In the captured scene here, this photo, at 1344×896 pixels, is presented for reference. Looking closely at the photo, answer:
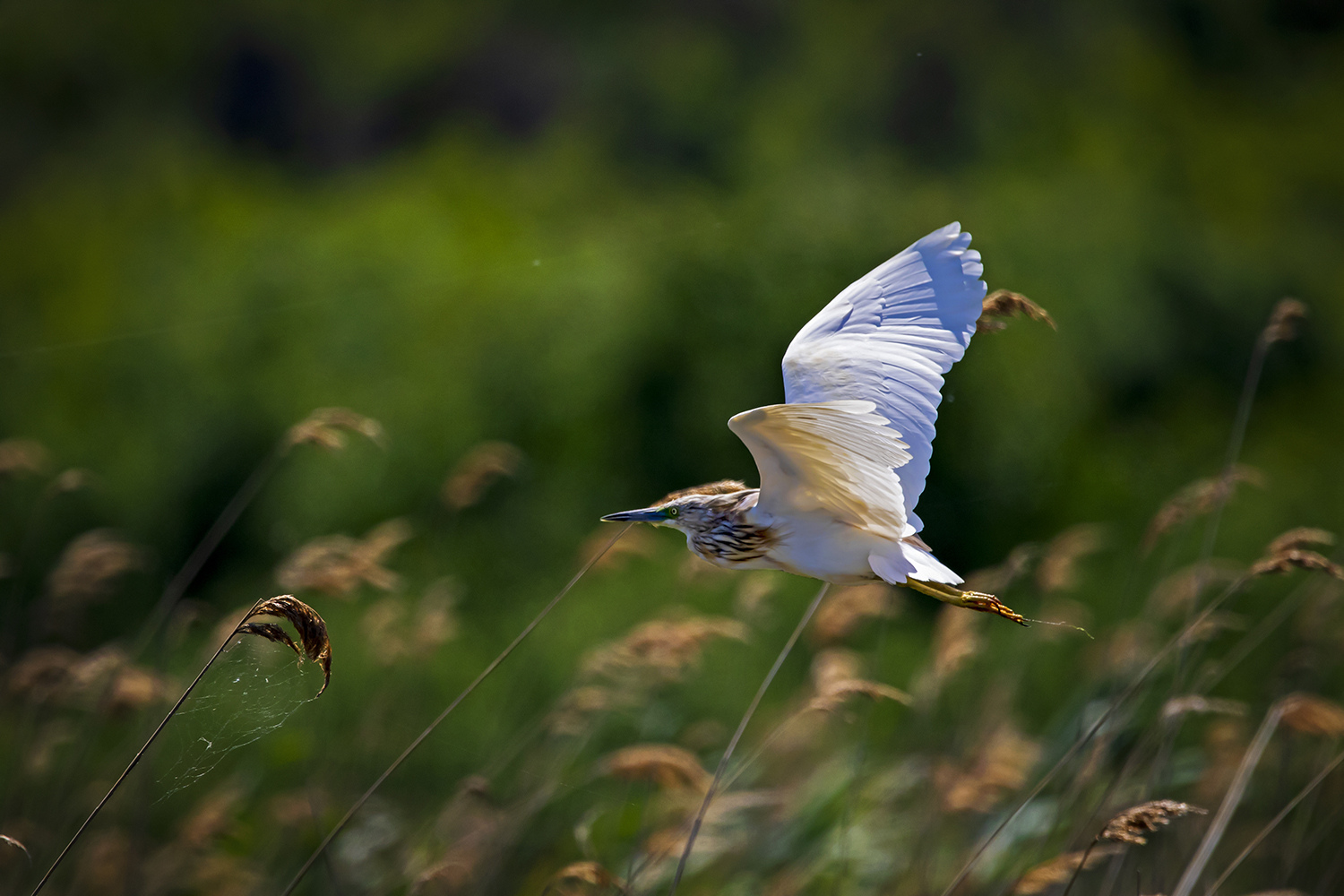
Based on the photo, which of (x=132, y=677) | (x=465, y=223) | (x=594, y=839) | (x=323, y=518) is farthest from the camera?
(x=465, y=223)

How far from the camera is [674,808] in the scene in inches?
66.9

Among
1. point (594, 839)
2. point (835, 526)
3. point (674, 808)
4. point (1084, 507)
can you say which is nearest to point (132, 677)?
point (674, 808)

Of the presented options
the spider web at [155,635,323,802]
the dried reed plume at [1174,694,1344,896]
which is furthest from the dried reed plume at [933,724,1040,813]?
the spider web at [155,635,323,802]

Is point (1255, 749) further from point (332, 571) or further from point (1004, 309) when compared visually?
point (332, 571)

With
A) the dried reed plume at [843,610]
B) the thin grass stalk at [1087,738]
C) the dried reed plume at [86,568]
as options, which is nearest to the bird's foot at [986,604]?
the thin grass stalk at [1087,738]

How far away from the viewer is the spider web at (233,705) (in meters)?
0.97

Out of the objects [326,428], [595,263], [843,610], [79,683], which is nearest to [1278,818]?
[843,610]

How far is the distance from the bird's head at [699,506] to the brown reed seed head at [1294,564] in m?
0.50

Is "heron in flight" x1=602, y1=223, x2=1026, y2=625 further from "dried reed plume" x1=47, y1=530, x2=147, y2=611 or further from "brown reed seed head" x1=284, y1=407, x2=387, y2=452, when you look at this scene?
"dried reed plume" x1=47, y1=530, x2=147, y2=611

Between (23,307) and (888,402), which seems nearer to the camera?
(888,402)

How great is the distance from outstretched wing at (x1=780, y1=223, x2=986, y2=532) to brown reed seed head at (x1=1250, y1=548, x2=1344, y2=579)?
1.03 feet

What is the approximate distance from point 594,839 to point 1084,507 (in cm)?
219

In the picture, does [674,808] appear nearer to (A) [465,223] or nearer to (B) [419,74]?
(A) [465,223]

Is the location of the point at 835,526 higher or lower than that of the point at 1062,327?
higher
